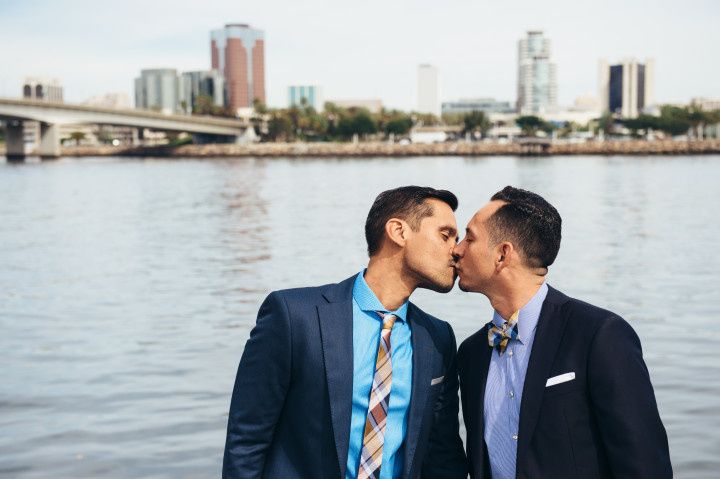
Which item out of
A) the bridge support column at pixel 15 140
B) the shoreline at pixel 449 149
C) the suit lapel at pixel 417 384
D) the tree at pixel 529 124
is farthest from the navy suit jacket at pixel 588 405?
the tree at pixel 529 124

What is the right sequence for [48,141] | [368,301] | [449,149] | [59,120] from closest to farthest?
[368,301] < [59,120] < [48,141] < [449,149]

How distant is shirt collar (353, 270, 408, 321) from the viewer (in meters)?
3.62

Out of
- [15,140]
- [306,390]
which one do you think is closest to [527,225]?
[306,390]

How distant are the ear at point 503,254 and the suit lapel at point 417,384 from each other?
0.36 metres

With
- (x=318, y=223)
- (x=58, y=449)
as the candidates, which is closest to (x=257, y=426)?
(x=58, y=449)

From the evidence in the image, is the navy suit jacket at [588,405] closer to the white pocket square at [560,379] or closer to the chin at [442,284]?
the white pocket square at [560,379]

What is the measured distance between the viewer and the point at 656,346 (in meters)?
12.8

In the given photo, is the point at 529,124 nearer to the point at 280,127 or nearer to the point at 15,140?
the point at 280,127

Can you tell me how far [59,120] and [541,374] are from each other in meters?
106

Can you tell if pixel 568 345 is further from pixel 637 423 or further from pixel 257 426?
pixel 257 426

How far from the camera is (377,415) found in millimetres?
3523

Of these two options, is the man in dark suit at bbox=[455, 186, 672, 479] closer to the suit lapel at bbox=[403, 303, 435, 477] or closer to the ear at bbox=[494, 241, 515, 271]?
the ear at bbox=[494, 241, 515, 271]

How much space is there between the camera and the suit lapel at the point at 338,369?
137 inches

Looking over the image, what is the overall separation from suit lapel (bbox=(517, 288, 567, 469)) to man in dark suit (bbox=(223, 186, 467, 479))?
0.39m
